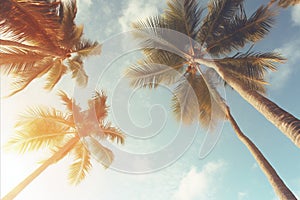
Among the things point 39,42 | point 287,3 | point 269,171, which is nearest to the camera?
point 269,171

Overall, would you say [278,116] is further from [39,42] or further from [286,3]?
[39,42]

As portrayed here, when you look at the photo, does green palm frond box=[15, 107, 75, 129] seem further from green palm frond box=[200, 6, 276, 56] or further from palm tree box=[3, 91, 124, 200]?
green palm frond box=[200, 6, 276, 56]

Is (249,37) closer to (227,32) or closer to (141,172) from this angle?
(227,32)

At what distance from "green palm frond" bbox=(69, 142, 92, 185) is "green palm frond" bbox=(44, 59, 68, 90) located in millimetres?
2714

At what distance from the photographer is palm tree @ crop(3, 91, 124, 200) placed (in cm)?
1102

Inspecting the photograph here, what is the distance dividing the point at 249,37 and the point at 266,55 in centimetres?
88

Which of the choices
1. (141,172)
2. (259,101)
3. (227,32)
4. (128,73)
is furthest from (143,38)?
(259,101)

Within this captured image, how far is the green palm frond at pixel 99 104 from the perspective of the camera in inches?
478

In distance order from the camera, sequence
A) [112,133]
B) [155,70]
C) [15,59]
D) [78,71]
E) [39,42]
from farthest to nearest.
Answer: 1. [78,71]
2. [112,133]
3. [155,70]
4. [39,42]
5. [15,59]

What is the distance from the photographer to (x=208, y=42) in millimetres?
11328

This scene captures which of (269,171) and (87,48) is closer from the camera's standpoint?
(269,171)

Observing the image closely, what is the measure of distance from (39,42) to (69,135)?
13.5ft

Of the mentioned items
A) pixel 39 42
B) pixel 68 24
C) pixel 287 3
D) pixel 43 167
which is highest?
pixel 68 24

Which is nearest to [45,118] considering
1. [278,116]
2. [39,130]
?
[39,130]
